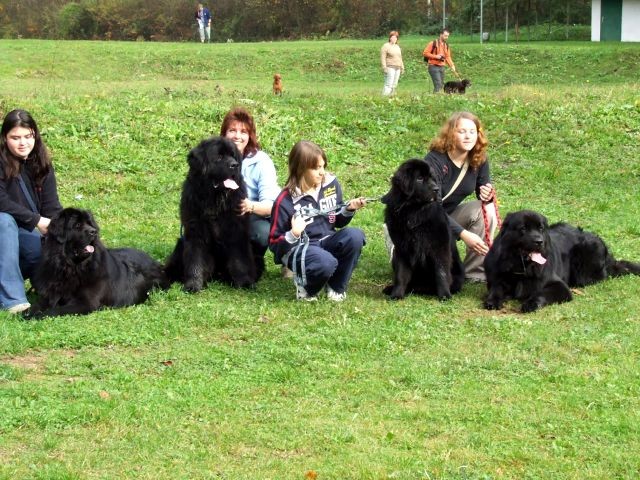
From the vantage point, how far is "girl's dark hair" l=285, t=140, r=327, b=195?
7.97m

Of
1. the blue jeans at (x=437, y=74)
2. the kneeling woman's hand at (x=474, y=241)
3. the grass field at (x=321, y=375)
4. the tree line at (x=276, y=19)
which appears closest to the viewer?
the grass field at (x=321, y=375)

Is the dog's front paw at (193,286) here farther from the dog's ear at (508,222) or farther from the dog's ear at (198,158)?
the dog's ear at (508,222)

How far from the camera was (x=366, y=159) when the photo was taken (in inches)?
586

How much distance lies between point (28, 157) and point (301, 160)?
95.8 inches

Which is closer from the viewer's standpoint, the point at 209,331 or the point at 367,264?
the point at 209,331

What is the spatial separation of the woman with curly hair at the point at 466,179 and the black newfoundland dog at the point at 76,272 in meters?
3.05

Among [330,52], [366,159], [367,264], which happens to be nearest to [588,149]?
[366,159]

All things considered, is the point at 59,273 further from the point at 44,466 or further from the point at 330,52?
the point at 330,52

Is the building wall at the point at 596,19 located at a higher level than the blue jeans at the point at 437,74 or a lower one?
higher

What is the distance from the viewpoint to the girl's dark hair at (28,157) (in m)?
7.98

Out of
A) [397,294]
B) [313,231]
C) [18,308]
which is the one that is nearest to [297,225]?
[313,231]

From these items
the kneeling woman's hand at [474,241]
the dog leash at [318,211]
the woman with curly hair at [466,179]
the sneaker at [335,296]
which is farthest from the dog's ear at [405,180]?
the sneaker at [335,296]

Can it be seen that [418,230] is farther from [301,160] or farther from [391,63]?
[391,63]

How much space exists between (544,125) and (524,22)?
123ft
